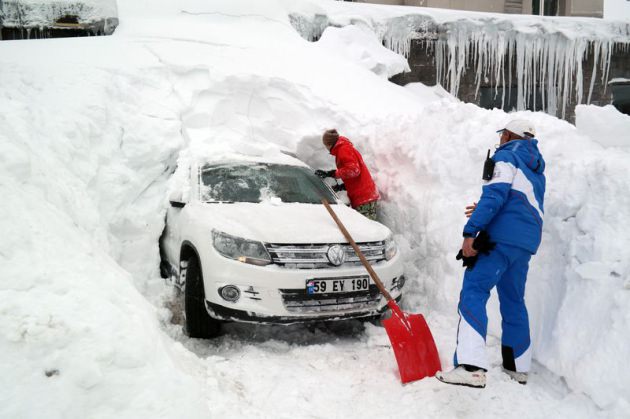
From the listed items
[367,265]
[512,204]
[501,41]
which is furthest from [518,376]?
[501,41]

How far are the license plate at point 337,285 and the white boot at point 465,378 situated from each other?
1.05 m

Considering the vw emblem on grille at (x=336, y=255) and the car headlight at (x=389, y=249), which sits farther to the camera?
the car headlight at (x=389, y=249)

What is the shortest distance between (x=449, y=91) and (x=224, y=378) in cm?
1042

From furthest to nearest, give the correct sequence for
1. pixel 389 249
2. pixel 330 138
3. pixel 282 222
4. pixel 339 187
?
pixel 339 187, pixel 330 138, pixel 389 249, pixel 282 222

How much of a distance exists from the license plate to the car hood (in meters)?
0.33

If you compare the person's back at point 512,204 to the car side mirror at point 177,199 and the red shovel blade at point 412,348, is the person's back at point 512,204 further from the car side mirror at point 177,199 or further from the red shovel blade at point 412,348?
the car side mirror at point 177,199

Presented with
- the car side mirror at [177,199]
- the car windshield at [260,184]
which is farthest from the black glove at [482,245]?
the car side mirror at [177,199]

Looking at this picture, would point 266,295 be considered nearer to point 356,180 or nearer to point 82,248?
point 82,248

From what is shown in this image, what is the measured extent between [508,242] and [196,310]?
241cm

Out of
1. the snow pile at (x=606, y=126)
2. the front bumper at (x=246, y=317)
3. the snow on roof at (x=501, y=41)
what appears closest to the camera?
the front bumper at (x=246, y=317)

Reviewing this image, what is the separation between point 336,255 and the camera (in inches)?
155

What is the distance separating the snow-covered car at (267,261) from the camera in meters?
3.71

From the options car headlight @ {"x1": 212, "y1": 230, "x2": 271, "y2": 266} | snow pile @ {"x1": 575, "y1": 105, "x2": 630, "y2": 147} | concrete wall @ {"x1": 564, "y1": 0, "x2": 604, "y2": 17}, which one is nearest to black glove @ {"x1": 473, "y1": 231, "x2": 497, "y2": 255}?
car headlight @ {"x1": 212, "y1": 230, "x2": 271, "y2": 266}

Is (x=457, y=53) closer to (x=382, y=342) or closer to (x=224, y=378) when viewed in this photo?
(x=382, y=342)
